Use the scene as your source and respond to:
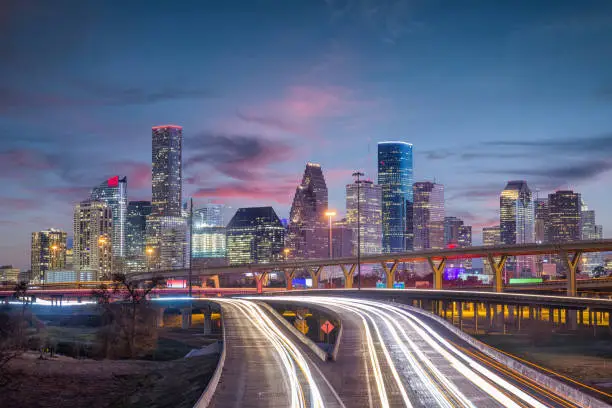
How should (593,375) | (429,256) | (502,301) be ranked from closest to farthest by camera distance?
(593,375) < (502,301) < (429,256)

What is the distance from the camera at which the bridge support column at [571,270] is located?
378 feet

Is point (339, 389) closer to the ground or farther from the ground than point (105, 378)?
farther from the ground

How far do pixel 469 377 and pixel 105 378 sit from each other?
116 feet

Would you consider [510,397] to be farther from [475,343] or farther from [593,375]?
[593,375]

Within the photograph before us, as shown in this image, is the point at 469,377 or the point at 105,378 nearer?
the point at 469,377

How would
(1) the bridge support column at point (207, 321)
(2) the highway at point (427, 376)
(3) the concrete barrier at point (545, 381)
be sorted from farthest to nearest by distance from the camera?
(1) the bridge support column at point (207, 321) → (2) the highway at point (427, 376) → (3) the concrete barrier at point (545, 381)

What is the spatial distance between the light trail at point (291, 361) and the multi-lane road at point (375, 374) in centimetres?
5

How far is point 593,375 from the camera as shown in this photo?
5744 centimetres

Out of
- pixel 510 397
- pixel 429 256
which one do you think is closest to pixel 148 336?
pixel 510 397


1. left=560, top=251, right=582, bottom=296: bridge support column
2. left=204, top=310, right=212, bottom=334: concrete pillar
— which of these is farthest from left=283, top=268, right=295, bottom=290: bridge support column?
left=560, top=251, right=582, bottom=296: bridge support column

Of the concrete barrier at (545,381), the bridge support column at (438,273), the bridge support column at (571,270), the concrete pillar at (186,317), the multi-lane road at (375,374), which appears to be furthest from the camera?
the bridge support column at (438,273)

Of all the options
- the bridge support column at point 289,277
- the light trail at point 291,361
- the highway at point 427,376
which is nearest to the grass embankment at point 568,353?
the highway at point 427,376

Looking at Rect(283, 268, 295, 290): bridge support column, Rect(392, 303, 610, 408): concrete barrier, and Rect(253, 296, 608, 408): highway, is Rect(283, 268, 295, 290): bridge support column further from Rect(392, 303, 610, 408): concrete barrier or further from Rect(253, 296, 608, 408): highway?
Rect(392, 303, 610, 408): concrete barrier

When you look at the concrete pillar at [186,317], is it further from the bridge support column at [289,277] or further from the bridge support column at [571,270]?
the bridge support column at [571,270]
